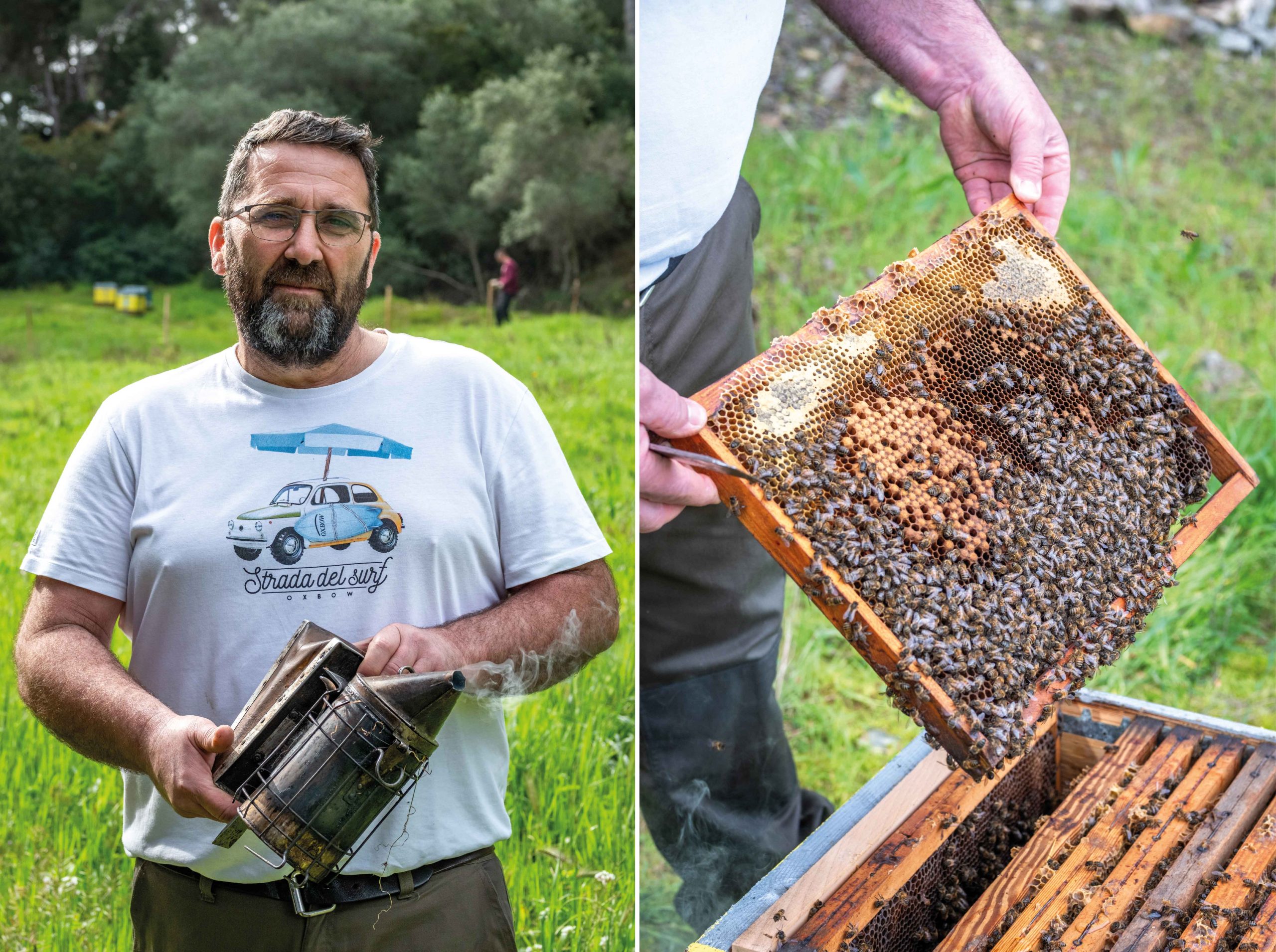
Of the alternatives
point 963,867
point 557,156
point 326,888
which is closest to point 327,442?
point 326,888

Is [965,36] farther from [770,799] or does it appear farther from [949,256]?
[770,799]

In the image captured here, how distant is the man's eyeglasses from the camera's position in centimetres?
196

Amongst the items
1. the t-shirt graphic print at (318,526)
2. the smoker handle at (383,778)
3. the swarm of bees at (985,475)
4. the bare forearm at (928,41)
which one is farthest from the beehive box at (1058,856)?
the bare forearm at (928,41)

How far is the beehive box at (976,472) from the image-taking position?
6.69ft

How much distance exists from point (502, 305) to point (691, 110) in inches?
57.7

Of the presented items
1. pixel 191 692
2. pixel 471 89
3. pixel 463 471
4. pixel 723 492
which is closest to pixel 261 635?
pixel 191 692

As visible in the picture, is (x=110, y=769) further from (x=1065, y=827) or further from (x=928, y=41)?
(x=928, y=41)

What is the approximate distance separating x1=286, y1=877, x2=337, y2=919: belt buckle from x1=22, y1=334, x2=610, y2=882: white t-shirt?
0.05 m

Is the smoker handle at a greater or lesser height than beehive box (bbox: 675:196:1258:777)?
lesser

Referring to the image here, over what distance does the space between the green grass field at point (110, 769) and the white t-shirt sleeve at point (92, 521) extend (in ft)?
3.04

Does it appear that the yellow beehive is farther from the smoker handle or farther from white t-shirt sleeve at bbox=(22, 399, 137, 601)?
the smoker handle

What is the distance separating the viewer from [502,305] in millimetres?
3885

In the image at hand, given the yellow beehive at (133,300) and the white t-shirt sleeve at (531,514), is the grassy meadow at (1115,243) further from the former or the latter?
the yellow beehive at (133,300)

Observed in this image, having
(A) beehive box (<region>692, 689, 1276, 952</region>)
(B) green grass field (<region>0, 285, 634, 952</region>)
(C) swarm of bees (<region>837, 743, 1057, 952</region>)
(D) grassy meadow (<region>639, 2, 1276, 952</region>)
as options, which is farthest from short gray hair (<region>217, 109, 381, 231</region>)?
(D) grassy meadow (<region>639, 2, 1276, 952</region>)
